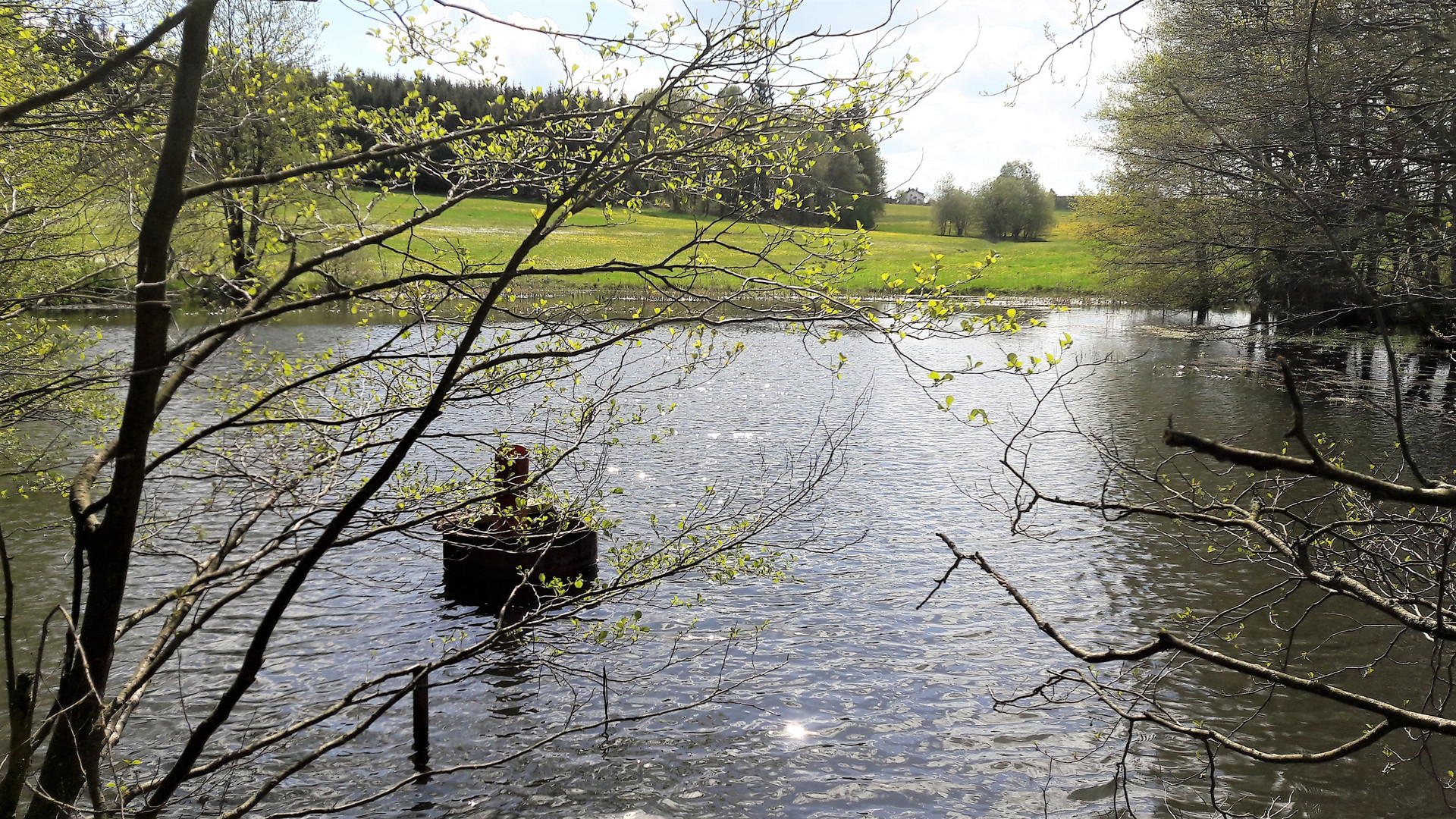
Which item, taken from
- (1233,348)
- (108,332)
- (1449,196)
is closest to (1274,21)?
(1449,196)

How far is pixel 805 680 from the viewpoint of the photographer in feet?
31.2

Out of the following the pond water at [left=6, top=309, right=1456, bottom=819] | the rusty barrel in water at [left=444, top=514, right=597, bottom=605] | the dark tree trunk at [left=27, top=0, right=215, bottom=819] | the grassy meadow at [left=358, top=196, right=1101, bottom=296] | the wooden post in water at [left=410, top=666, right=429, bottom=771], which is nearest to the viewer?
the dark tree trunk at [left=27, top=0, right=215, bottom=819]

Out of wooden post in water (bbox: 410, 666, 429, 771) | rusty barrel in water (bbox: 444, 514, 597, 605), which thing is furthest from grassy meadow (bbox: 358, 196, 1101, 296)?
wooden post in water (bbox: 410, 666, 429, 771)

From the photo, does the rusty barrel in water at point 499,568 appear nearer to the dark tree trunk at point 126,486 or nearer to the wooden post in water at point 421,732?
the wooden post in water at point 421,732

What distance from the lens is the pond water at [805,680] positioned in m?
7.54

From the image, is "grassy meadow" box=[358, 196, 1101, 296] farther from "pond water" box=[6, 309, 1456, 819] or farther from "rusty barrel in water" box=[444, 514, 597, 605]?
"rusty barrel in water" box=[444, 514, 597, 605]

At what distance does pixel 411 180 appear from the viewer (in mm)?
5363

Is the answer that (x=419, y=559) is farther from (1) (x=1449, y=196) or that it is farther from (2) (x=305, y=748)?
(1) (x=1449, y=196)

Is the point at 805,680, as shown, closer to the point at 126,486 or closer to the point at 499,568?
the point at 499,568

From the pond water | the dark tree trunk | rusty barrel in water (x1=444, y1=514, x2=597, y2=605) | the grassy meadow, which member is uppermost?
the grassy meadow

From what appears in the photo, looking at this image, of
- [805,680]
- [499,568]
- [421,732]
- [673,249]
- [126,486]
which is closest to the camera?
[126,486]

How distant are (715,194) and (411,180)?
5.65 feet

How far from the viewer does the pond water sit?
7.54 m

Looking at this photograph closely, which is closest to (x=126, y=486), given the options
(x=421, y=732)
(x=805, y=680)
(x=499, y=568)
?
(x=421, y=732)
